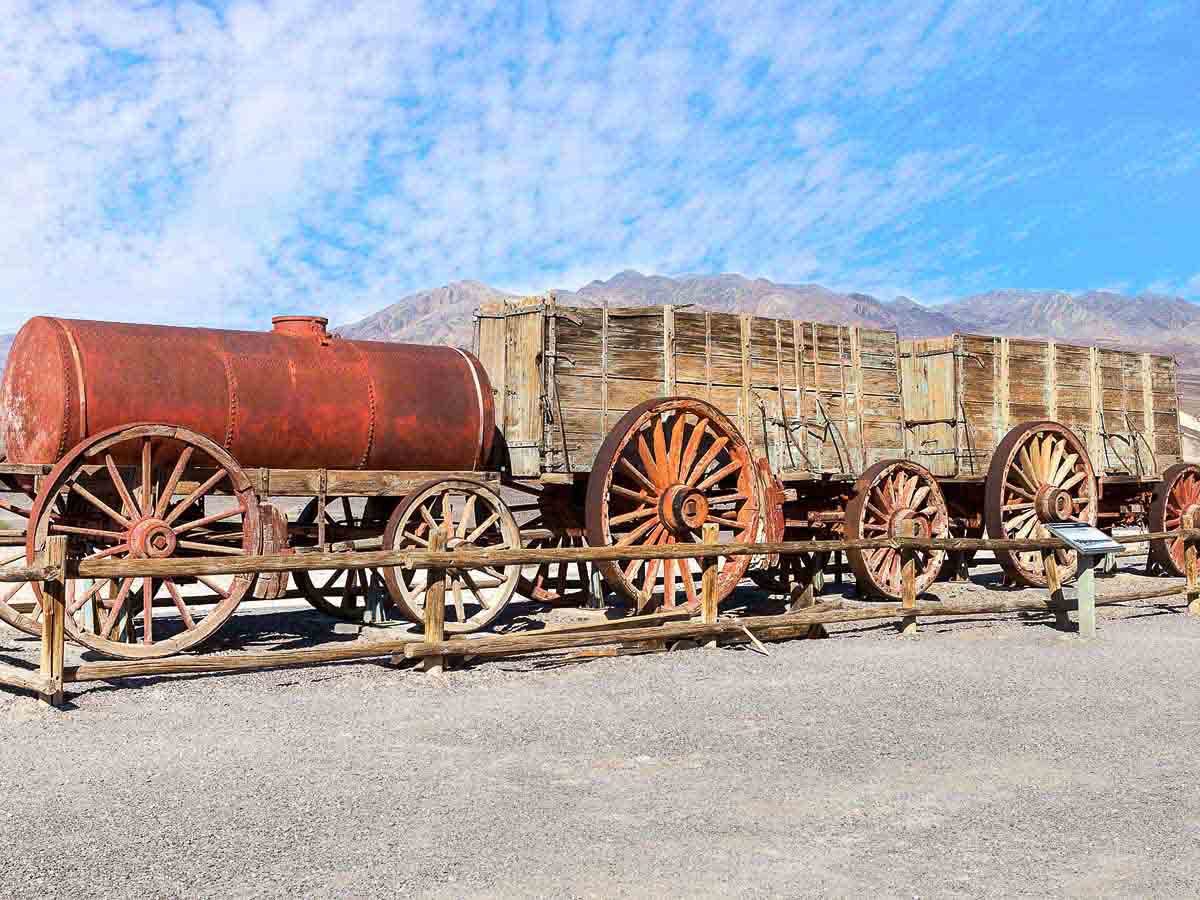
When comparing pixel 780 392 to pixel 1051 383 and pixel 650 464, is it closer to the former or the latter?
pixel 650 464

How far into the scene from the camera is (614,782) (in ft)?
19.3

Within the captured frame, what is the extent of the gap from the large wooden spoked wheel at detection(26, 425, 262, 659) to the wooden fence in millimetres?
793

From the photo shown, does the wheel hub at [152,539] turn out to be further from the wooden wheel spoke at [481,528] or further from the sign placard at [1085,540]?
the sign placard at [1085,540]

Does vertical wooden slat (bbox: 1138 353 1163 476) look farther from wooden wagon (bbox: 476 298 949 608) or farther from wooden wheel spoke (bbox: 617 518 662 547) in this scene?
A: wooden wheel spoke (bbox: 617 518 662 547)

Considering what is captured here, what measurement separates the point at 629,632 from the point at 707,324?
4.22 meters

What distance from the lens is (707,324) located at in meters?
12.5

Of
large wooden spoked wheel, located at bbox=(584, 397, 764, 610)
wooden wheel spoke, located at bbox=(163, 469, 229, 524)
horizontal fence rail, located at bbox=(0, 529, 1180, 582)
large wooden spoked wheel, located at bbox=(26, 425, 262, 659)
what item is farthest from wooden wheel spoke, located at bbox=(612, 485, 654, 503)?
wooden wheel spoke, located at bbox=(163, 469, 229, 524)

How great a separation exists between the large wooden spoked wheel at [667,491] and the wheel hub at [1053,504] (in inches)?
172

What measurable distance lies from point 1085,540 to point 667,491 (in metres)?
3.93

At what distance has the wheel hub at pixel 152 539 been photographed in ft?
29.8

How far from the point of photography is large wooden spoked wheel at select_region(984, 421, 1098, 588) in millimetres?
14156

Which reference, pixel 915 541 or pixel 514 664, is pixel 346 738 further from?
pixel 915 541

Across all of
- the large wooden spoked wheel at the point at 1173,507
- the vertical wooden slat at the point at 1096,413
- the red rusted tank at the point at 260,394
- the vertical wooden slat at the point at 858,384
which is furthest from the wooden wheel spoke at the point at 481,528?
the large wooden spoked wheel at the point at 1173,507

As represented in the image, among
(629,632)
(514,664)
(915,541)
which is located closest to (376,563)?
(514,664)
